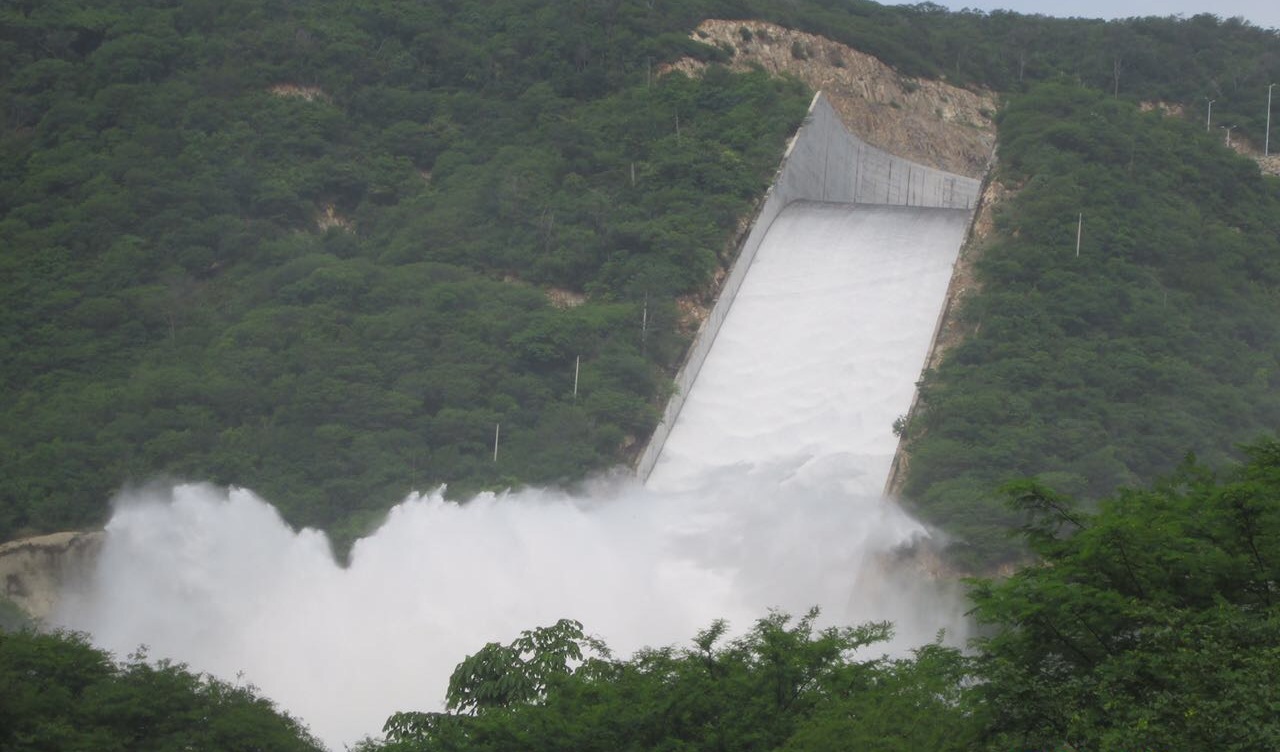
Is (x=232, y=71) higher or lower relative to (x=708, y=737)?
higher

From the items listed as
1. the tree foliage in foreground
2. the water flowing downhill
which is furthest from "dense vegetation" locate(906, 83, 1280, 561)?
the tree foliage in foreground

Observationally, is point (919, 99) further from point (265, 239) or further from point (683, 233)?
point (265, 239)

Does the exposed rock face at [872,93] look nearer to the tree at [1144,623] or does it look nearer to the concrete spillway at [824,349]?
the concrete spillway at [824,349]

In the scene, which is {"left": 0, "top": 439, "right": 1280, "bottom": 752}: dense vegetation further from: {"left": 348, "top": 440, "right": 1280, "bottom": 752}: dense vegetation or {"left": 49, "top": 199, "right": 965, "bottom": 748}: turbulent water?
{"left": 49, "top": 199, "right": 965, "bottom": 748}: turbulent water

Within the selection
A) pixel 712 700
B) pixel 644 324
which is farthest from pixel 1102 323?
pixel 712 700

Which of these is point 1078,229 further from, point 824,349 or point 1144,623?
point 1144,623

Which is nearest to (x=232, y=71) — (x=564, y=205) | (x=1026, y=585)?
(x=564, y=205)
